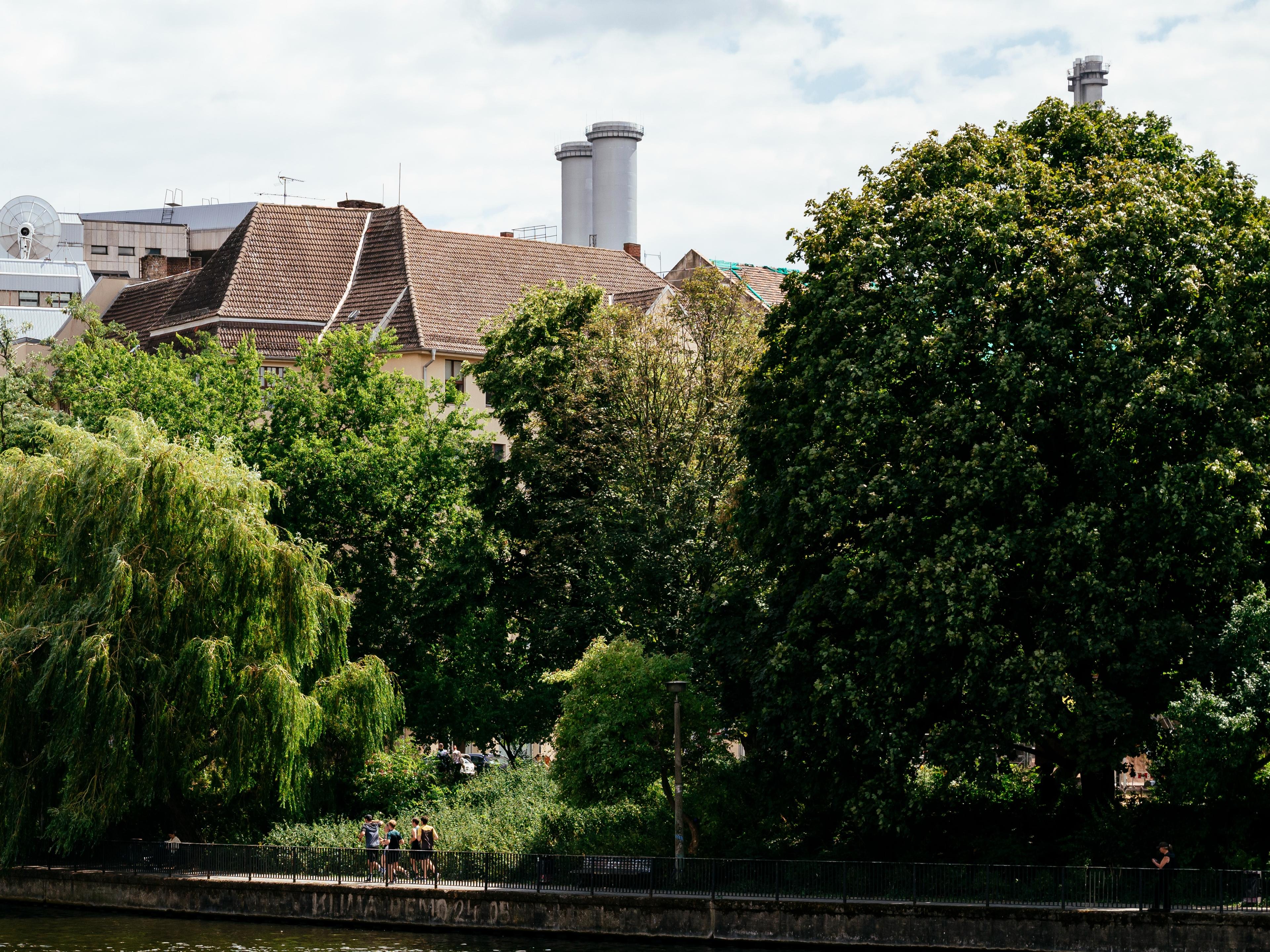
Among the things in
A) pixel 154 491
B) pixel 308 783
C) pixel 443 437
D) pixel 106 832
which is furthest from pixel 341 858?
pixel 443 437

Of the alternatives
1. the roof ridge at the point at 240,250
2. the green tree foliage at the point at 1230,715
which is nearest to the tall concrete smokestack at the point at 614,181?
the roof ridge at the point at 240,250

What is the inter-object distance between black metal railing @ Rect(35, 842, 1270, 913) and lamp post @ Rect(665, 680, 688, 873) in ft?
1.23

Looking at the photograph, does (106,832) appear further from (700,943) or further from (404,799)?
(700,943)

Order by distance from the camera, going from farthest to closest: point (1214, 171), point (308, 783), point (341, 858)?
point (308, 783) < point (341, 858) < point (1214, 171)

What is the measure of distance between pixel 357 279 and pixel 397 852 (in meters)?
35.4

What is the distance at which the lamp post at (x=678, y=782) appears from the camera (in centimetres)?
3422


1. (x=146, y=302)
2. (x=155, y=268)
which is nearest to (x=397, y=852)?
(x=146, y=302)

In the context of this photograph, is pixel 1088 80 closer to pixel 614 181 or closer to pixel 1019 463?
pixel 614 181

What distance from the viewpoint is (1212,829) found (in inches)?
1260

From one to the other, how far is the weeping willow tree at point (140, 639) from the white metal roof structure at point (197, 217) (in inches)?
3067

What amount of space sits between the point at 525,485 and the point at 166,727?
52.1ft

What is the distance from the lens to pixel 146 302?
7694 centimetres

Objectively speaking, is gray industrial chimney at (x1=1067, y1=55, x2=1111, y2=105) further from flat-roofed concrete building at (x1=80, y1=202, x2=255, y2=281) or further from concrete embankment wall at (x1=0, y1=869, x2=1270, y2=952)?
concrete embankment wall at (x1=0, y1=869, x2=1270, y2=952)

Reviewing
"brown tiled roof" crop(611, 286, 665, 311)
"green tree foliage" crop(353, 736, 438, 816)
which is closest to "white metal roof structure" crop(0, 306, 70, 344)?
"brown tiled roof" crop(611, 286, 665, 311)
